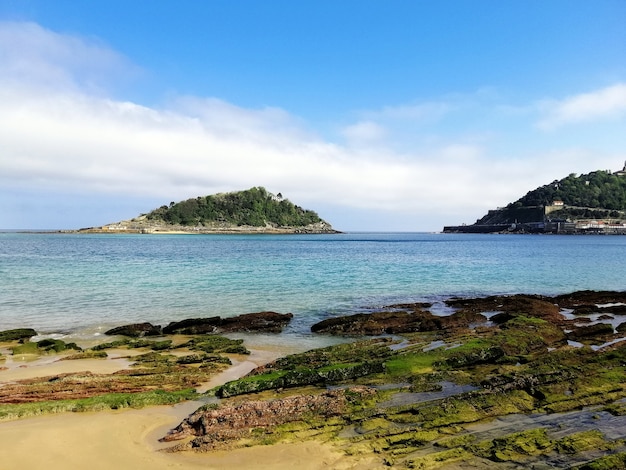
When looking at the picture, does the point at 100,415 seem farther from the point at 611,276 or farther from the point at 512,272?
the point at 611,276

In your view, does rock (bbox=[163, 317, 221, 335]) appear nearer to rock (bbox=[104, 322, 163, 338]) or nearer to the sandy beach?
rock (bbox=[104, 322, 163, 338])

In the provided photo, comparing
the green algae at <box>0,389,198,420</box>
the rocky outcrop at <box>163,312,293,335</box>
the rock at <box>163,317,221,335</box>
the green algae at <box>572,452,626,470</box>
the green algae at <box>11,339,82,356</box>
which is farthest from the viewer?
the rocky outcrop at <box>163,312,293,335</box>

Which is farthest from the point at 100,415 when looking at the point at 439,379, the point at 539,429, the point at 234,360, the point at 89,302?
the point at 89,302

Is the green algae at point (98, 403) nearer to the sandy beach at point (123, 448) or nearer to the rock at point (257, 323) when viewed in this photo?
the sandy beach at point (123, 448)

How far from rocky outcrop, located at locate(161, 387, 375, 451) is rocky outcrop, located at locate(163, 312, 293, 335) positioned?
39.9 feet

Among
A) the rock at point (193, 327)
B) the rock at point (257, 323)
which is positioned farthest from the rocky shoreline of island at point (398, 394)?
the rock at point (257, 323)

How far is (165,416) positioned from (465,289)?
Result: 32571 millimetres

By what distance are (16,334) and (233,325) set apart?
10.8 meters

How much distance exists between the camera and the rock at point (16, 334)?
1988 cm

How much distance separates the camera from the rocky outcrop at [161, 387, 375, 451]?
837cm

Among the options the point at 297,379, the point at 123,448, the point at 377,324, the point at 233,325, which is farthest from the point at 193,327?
the point at 123,448

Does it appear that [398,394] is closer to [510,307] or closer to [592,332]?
[592,332]

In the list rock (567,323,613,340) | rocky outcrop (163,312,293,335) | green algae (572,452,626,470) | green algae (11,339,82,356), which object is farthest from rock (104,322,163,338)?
rock (567,323,613,340)

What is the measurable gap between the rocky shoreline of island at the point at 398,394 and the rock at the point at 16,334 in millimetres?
2080
